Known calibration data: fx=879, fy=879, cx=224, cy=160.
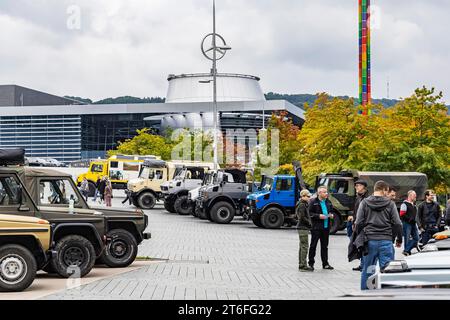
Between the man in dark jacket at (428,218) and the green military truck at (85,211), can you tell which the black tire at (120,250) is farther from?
the man in dark jacket at (428,218)

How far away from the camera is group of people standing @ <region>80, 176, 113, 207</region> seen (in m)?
43.5

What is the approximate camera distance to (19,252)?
12273 mm

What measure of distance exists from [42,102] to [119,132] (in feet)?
107

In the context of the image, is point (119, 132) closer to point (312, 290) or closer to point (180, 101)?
point (180, 101)

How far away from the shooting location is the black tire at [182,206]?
42.9 metres

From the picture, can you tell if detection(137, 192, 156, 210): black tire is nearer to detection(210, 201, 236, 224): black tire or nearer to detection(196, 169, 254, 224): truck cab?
detection(196, 169, 254, 224): truck cab

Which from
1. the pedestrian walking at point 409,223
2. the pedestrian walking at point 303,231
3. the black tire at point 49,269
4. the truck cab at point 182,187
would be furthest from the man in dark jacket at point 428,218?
the truck cab at point 182,187

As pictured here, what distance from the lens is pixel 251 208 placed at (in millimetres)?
34375

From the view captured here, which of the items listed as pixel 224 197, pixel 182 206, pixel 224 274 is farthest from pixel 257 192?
pixel 224 274

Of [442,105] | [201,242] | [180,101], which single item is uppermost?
[180,101]

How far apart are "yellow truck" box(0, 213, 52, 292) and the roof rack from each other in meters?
2.29

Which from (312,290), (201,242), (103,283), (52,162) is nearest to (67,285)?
(103,283)

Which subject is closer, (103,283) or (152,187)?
(103,283)

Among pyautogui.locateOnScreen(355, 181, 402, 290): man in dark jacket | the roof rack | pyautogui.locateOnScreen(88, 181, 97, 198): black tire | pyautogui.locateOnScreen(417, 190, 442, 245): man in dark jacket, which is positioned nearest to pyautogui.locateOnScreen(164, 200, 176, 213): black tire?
pyautogui.locateOnScreen(88, 181, 97, 198): black tire
